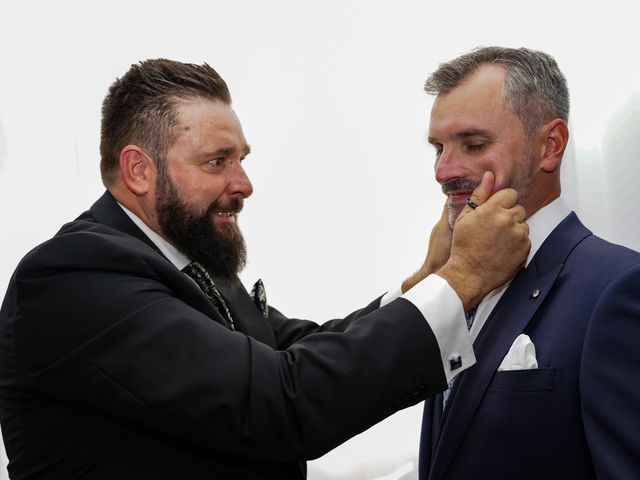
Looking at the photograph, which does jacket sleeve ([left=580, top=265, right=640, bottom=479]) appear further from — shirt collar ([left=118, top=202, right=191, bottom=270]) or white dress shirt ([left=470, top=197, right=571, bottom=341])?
shirt collar ([left=118, top=202, right=191, bottom=270])

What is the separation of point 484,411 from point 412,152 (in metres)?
1.65

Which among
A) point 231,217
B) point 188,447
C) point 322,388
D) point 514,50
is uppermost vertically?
point 514,50

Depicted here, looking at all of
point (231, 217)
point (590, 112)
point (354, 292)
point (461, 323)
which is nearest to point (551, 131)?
point (461, 323)

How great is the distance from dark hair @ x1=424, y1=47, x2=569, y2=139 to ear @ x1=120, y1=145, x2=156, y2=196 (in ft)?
2.08

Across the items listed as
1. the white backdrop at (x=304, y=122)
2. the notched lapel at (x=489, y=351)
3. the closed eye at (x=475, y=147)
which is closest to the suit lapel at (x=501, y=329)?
the notched lapel at (x=489, y=351)

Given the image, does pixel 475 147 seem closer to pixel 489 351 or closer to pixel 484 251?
pixel 484 251

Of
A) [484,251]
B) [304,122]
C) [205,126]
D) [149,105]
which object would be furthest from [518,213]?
[304,122]

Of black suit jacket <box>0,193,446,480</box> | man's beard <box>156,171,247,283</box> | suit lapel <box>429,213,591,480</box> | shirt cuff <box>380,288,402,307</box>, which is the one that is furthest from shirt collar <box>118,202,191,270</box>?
suit lapel <box>429,213,591,480</box>

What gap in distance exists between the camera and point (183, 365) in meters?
1.30

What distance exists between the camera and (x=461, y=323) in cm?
136

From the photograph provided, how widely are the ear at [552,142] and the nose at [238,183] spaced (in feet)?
2.05

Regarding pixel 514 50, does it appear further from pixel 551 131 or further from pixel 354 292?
pixel 354 292

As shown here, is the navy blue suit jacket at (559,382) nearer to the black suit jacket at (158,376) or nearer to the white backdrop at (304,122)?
the black suit jacket at (158,376)

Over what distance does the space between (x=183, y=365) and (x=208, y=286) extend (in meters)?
0.41
